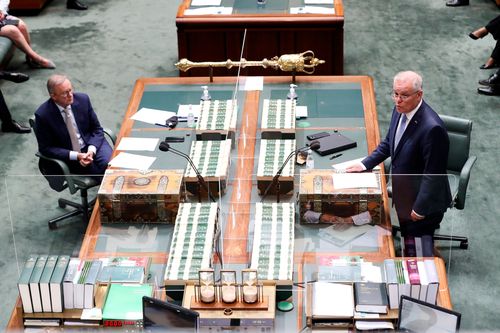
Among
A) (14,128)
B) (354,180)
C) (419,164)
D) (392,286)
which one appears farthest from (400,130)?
(14,128)

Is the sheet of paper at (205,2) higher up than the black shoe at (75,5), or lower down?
higher up

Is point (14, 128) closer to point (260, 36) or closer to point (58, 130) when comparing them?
point (58, 130)

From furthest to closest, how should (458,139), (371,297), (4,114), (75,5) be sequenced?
(75,5), (4,114), (458,139), (371,297)

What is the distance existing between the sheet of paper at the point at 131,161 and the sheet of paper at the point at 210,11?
113 inches

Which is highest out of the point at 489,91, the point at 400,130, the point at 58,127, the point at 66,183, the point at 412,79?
the point at 412,79

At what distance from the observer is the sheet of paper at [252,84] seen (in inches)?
286

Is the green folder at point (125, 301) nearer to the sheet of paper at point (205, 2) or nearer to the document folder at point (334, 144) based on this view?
the document folder at point (334, 144)

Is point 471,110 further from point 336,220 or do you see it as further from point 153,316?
point 153,316

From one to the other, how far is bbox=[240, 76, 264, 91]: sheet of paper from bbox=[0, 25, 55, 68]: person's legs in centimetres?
346

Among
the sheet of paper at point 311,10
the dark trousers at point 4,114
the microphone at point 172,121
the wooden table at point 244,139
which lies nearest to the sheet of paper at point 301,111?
the wooden table at point 244,139

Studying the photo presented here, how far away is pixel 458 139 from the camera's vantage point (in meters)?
6.48

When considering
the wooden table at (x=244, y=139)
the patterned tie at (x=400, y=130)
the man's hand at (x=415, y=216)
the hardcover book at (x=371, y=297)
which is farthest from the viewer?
the patterned tie at (x=400, y=130)

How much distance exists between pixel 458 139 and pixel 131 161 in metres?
2.49

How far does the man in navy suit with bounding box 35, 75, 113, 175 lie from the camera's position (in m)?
6.55
